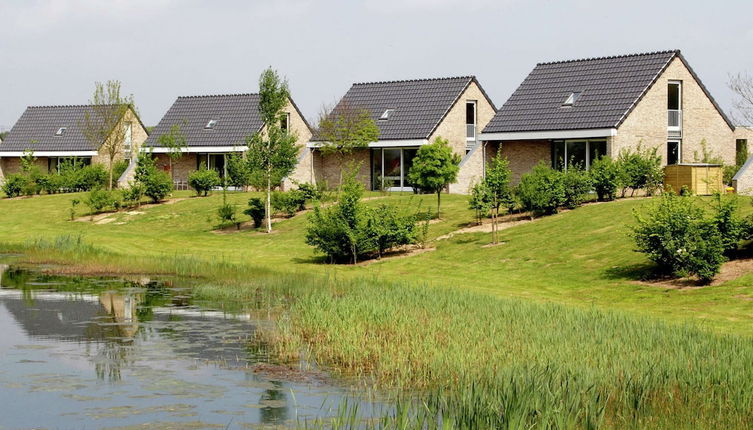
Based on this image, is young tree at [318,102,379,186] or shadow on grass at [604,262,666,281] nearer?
shadow on grass at [604,262,666,281]

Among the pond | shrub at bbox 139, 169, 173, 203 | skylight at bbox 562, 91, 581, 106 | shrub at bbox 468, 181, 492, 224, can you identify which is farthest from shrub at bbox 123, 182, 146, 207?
the pond

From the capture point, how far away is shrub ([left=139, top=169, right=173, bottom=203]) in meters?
49.4

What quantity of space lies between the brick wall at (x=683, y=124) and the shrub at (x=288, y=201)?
13046mm

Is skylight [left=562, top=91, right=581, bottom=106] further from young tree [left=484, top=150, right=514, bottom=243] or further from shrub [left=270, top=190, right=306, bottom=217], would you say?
young tree [left=484, top=150, right=514, bottom=243]

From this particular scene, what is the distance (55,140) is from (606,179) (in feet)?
145

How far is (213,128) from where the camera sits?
2479 inches

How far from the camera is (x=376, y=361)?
48.6 ft

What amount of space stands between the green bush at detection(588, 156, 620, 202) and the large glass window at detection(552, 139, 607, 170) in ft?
22.0

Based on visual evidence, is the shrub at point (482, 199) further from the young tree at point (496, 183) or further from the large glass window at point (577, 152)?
the large glass window at point (577, 152)

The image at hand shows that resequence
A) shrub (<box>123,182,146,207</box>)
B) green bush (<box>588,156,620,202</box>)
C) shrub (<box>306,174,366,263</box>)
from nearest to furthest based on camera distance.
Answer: shrub (<box>306,174,366,263</box>)
green bush (<box>588,156,620,202</box>)
shrub (<box>123,182,146,207</box>)

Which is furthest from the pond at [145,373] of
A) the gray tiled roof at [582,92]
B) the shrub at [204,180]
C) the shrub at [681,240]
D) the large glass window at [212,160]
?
the large glass window at [212,160]

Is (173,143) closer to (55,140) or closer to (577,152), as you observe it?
(55,140)

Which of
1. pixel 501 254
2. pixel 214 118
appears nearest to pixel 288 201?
pixel 501 254

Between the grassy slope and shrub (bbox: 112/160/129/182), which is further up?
shrub (bbox: 112/160/129/182)
